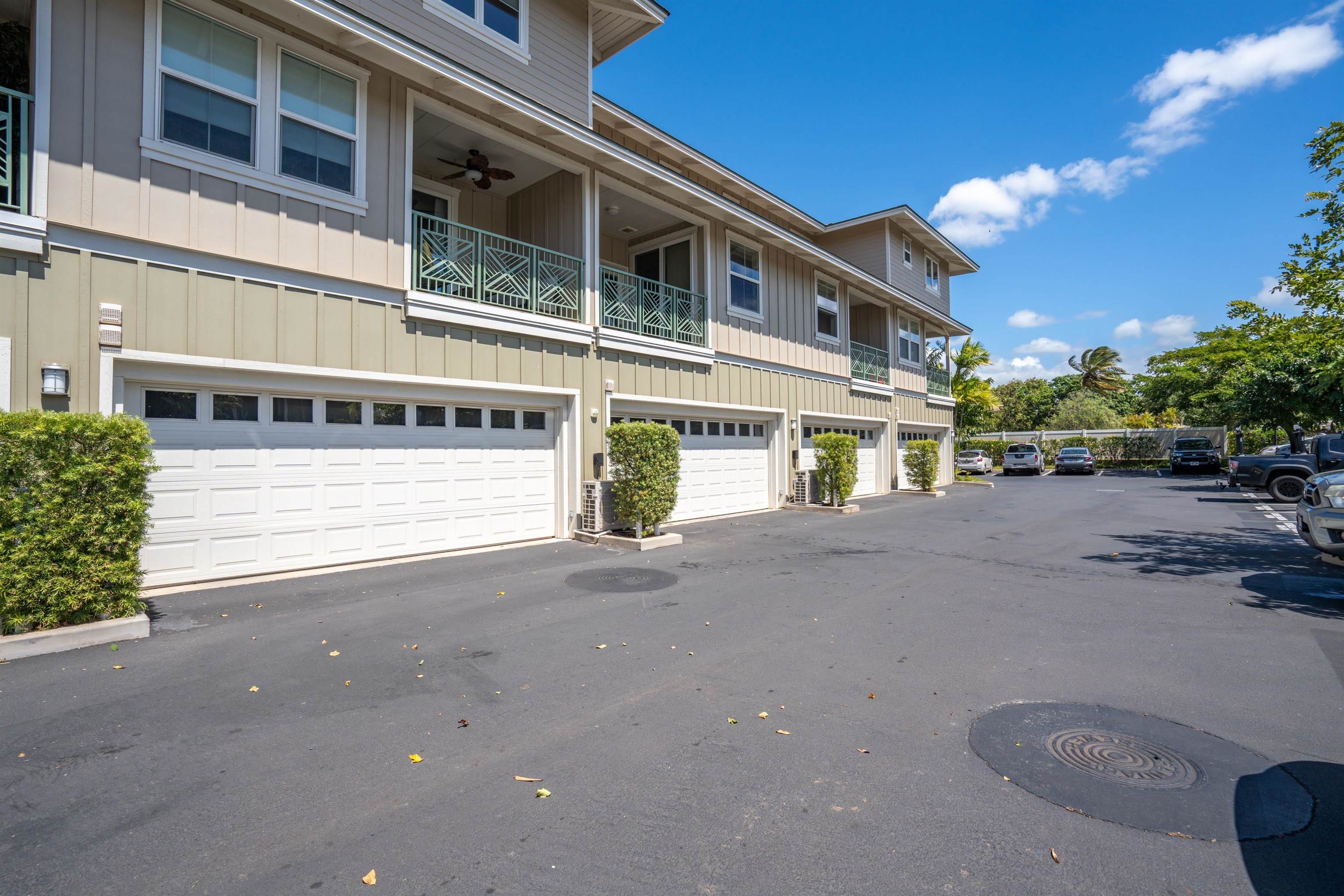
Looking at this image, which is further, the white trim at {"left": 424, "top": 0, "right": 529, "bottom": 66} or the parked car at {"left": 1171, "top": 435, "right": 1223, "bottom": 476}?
the parked car at {"left": 1171, "top": 435, "right": 1223, "bottom": 476}

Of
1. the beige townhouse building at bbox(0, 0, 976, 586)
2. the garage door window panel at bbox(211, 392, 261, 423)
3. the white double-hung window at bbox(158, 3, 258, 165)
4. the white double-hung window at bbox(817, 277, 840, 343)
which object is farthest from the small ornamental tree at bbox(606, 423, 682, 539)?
the white double-hung window at bbox(817, 277, 840, 343)

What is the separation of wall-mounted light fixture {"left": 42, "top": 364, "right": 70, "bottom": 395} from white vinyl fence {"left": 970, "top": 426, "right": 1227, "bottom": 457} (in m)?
40.3

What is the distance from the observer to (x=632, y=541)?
9484mm

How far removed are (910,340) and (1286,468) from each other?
10.4 meters

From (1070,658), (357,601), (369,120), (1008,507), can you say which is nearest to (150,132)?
(369,120)

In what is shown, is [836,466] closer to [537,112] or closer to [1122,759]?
[537,112]

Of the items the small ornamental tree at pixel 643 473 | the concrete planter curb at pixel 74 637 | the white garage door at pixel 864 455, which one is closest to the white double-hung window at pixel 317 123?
the small ornamental tree at pixel 643 473

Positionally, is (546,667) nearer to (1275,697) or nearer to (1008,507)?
(1275,697)

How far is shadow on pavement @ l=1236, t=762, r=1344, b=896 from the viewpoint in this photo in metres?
2.35

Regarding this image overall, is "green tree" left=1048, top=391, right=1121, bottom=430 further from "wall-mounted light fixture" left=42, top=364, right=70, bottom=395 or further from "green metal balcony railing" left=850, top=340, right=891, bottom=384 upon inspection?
"wall-mounted light fixture" left=42, top=364, right=70, bottom=395

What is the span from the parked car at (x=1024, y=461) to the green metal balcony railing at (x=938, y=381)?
30.4 feet

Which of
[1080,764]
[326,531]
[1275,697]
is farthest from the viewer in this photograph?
[326,531]

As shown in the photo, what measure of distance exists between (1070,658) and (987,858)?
2.95 metres

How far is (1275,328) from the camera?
424 inches
